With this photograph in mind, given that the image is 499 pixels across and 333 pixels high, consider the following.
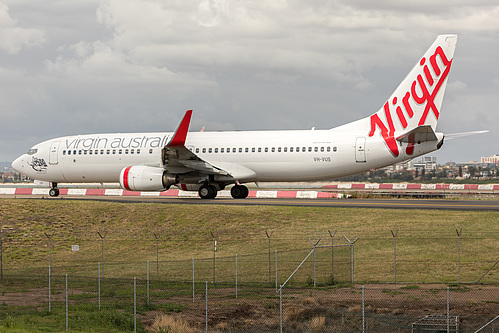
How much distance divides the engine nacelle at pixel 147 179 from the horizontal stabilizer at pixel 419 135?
13.8 meters

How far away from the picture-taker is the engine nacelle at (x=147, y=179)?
1538 inches

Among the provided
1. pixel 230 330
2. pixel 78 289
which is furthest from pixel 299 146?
pixel 230 330

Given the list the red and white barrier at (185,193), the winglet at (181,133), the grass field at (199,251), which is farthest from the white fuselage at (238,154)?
the red and white barrier at (185,193)

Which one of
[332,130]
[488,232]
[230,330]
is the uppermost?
[332,130]

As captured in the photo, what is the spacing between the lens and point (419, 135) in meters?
35.2

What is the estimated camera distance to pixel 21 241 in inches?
1318

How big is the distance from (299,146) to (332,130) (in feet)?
7.77

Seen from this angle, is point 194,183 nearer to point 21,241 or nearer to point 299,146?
point 299,146

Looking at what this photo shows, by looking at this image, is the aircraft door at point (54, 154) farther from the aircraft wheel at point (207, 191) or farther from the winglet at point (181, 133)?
the winglet at point (181, 133)

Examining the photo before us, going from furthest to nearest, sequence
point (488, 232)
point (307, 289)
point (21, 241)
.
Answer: point (21, 241)
point (488, 232)
point (307, 289)

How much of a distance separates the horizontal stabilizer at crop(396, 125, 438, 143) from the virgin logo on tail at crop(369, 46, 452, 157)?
497 mm

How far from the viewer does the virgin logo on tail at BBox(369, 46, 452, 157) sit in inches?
1452

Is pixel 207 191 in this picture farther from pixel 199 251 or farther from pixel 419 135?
pixel 419 135

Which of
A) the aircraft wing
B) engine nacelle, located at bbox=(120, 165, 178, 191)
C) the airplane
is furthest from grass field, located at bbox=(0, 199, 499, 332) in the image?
the airplane
